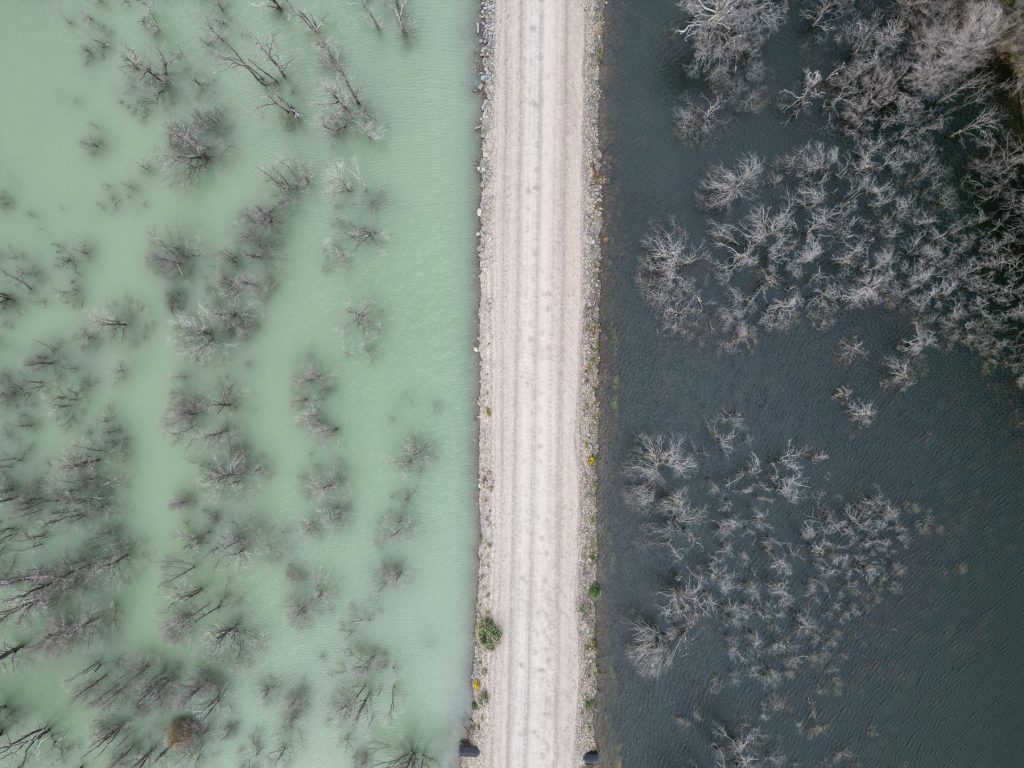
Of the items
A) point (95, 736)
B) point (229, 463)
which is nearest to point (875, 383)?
point (229, 463)

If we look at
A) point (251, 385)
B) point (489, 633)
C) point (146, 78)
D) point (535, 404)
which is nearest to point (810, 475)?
point (535, 404)

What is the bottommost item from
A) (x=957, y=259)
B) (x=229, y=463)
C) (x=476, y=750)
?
(x=476, y=750)

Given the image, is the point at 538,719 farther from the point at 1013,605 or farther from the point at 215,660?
the point at 1013,605

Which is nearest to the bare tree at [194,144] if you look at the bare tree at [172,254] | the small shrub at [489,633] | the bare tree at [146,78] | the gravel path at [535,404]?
the bare tree at [146,78]

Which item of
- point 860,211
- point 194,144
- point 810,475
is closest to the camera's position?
point 194,144

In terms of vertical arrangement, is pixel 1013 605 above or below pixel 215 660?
above

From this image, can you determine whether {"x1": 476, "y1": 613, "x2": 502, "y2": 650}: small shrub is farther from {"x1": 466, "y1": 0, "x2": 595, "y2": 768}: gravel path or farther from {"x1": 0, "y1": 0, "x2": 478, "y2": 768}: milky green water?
{"x1": 0, "y1": 0, "x2": 478, "y2": 768}: milky green water

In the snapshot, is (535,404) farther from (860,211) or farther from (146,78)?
(146,78)
